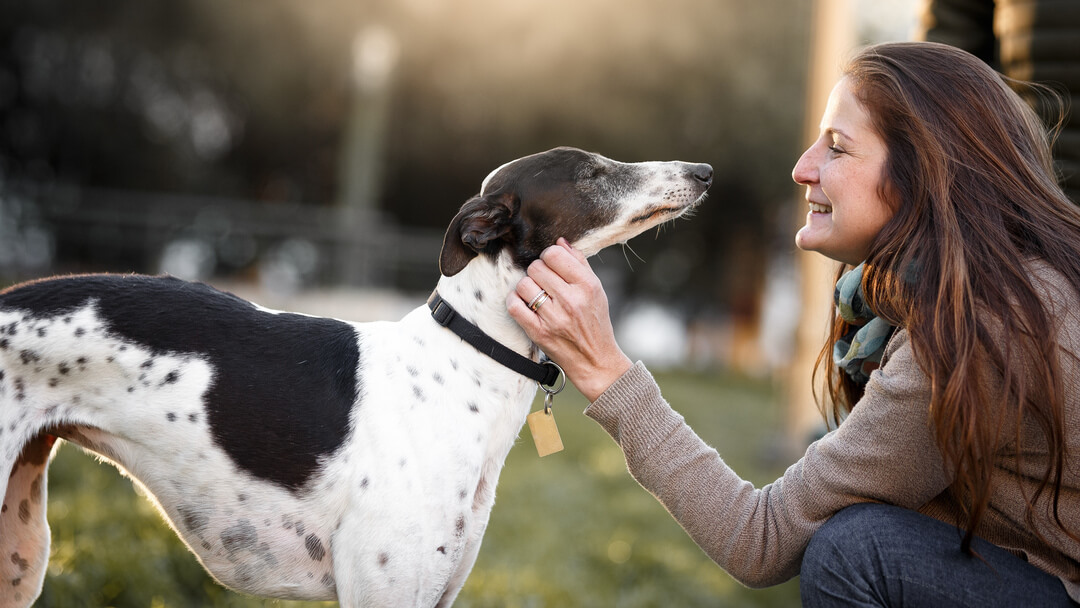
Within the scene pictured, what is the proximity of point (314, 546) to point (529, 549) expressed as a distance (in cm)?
253

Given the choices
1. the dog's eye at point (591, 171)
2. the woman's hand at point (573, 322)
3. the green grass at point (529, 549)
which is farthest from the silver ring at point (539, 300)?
the green grass at point (529, 549)

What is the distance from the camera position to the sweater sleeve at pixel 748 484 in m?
1.93

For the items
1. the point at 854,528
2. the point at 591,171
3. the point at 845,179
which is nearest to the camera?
the point at 854,528

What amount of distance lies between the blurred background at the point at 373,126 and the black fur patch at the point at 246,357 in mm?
4364

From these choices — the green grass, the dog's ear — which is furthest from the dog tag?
the green grass

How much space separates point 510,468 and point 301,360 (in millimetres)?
4347

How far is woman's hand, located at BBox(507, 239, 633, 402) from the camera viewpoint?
2086mm

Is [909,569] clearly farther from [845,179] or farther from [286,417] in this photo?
[286,417]

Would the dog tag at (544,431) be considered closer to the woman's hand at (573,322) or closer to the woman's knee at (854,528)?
the woman's hand at (573,322)

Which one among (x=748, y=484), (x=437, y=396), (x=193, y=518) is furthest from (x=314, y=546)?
(x=748, y=484)

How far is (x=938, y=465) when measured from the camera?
1.90m

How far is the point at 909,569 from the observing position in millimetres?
1875

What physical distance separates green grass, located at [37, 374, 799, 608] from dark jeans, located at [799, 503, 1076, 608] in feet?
5.30

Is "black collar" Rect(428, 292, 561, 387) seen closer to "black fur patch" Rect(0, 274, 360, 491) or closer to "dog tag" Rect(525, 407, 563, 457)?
"dog tag" Rect(525, 407, 563, 457)
